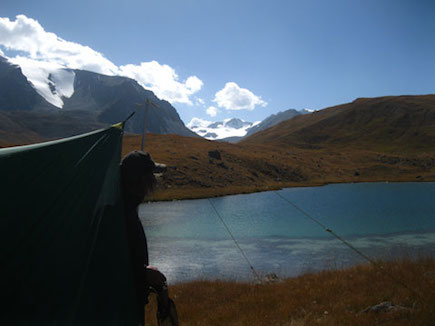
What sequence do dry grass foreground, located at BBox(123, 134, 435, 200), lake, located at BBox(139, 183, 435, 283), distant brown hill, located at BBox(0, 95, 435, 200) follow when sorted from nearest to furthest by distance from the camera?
lake, located at BBox(139, 183, 435, 283), dry grass foreground, located at BBox(123, 134, 435, 200), distant brown hill, located at BBox(0, 95, 435, 200)

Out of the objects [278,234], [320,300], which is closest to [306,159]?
[278,234]

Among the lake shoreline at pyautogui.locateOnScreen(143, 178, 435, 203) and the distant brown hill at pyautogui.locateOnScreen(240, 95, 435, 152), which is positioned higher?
the distant brown hill at pyautogui.locateOnScreen(240, 95, 435, 152)

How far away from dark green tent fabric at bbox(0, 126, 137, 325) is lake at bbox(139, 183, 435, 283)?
14.1 metres

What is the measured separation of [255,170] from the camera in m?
85.0

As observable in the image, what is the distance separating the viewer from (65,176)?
13.8 feet

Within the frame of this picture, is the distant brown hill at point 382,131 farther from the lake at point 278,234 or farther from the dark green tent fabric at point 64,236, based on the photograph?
the dark green tent fabric at point 64,236

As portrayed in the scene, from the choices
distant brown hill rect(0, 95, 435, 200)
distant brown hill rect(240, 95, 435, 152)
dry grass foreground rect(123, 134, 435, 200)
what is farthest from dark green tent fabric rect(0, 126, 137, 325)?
distant brown hill rect(240, 95, 435, 152)

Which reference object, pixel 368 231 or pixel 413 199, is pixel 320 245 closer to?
pixel 368 231


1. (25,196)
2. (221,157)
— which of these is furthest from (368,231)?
(221,157)

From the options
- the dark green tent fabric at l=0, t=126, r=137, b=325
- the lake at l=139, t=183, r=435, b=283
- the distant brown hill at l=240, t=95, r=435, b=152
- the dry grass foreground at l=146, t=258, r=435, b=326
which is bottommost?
the lake at l=139, t=183, r=435, b=283

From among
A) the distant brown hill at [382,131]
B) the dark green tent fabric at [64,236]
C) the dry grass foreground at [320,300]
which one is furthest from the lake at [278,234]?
the distant brown hill at [382,131]

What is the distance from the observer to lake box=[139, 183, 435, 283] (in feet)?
69.2

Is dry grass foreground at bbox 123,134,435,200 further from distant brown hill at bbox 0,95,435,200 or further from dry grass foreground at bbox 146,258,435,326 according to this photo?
dry grass foreground at bbox 146,258,435,326

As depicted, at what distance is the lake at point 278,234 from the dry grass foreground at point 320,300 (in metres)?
3.87
